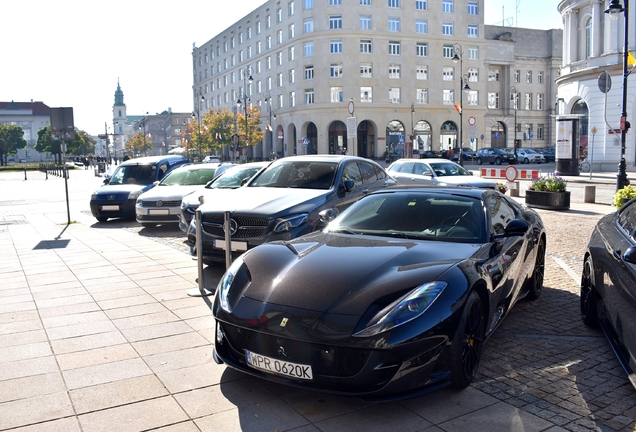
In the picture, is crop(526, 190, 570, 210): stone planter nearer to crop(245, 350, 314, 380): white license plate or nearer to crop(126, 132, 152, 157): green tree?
crop(245, 350, 314, 380): white license plate

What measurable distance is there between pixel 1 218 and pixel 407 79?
5793cm

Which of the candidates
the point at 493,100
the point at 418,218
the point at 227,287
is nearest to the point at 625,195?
the point at 418,218

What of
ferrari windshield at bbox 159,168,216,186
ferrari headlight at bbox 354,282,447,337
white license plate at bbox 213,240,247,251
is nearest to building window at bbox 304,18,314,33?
ferrari windshield at bbox 159,168,216,186

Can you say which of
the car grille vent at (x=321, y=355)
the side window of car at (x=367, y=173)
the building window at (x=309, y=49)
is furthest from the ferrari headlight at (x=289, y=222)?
the building window at (x=309, y=49)

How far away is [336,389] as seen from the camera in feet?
Answer: 12.3

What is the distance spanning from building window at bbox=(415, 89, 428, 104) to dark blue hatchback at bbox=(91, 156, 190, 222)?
55.7m

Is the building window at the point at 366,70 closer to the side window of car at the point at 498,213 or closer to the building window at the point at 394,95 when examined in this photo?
the building window at the point at 394,95

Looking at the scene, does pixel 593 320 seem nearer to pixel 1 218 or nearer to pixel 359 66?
pixel 1 218

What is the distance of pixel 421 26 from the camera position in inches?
2746

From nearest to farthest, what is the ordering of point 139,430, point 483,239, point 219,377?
point 139,430
point 219,377
point 483,239

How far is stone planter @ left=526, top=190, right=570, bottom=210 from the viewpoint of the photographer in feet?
54.9

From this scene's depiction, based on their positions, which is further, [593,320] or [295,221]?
[295,221]

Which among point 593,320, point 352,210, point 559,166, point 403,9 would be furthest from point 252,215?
point 403,9

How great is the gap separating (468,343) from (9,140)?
405ft
